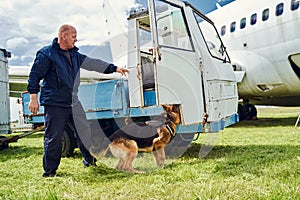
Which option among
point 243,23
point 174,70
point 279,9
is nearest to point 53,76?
point 174,70

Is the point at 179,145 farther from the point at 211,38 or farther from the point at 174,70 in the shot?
the point at 211,38

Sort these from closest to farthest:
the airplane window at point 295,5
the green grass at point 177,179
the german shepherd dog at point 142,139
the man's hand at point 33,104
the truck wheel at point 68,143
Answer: the green grass at point 177,179, the man's hand at point 33,104, the german shepherd dog at point 142,139, the truck wheel at point 68,143, the airplane window at point 295,5

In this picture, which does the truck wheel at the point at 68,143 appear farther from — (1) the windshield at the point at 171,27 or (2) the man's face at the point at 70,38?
(1) the windshield at the point at 171,27

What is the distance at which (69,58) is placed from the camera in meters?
3.40

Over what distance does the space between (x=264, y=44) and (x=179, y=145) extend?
5740 mm

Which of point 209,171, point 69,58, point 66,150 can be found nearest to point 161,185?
point 209,171

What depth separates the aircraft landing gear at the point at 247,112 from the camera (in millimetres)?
11907

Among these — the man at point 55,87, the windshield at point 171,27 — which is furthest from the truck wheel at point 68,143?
the windshield at point 171,27

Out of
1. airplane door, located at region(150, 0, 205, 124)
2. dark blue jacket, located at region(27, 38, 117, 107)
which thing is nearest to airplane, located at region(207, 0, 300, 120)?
airplane door, located at region(150, 0, 205, 124)

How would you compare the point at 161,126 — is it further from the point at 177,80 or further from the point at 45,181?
the point at 45,181

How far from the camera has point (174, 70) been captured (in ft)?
11.8

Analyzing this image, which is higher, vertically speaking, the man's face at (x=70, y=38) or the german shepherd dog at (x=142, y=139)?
the man's face at (x=70, y=38)

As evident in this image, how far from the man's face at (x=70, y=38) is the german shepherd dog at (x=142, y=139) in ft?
4.03

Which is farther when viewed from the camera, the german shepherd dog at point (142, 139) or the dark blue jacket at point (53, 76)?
the german shepherd dog at point (142, 139)
